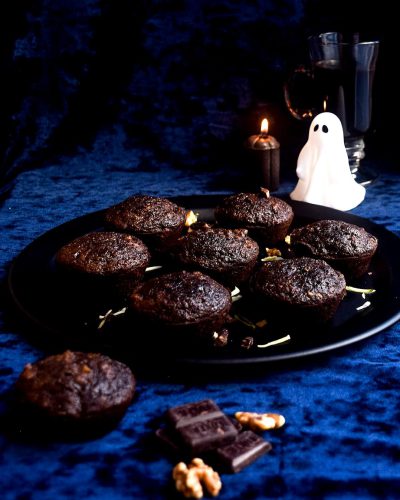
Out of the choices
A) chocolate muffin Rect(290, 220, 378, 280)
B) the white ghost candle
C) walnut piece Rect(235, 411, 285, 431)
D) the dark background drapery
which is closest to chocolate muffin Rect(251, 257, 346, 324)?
chocolate muffin Rect(290, 220, 378, 280)

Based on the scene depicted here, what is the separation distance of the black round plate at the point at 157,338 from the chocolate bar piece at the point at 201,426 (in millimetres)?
161

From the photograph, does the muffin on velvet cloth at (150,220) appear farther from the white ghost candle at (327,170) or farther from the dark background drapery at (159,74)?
the dark background drapery at (159,74)

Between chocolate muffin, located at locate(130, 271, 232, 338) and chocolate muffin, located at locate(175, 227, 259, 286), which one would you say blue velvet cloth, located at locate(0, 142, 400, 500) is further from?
chocolate muffin, located at locate(175, 227, 259, 286)

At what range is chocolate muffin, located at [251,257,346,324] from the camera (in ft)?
6.07

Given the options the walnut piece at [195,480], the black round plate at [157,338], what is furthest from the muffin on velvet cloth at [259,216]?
the walnut piece at [195,480]

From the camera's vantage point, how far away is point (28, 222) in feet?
9.40

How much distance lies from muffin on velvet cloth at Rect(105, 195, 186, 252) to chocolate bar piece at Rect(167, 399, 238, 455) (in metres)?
0.91

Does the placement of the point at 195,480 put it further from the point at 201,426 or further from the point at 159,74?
the point at 159,74

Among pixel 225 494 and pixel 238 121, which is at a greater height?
pixel 238 121

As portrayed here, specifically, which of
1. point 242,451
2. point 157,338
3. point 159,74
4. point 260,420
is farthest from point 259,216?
point 159,74

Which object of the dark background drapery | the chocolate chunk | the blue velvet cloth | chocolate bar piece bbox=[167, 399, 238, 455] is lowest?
the blue velvet cloth

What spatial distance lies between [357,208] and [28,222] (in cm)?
142

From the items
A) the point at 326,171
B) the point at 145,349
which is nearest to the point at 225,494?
the point at 145,349

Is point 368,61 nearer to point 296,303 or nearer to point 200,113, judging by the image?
point 200,113
